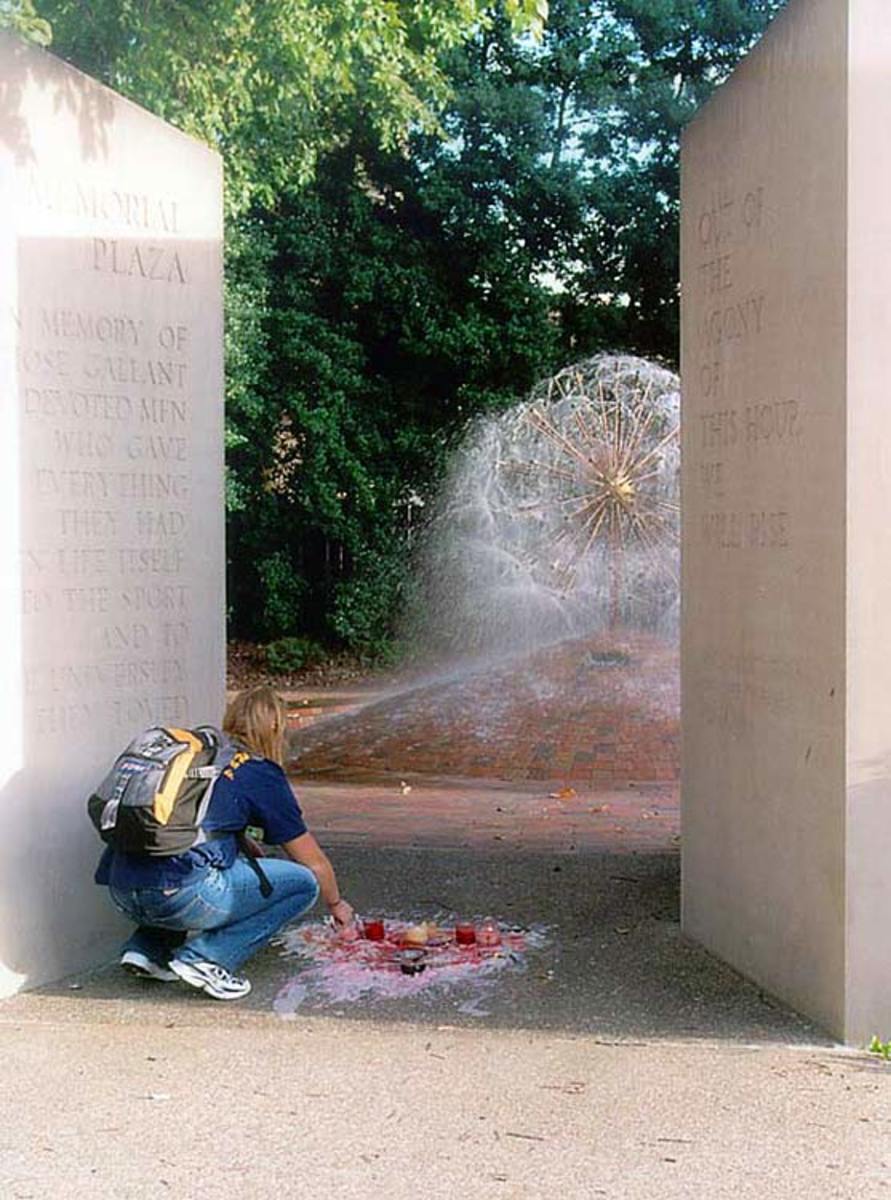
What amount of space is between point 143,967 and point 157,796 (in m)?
0.73

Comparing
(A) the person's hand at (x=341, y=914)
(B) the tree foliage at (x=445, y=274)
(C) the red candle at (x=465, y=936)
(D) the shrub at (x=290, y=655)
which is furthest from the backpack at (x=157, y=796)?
(D) the shrub at (x=290, y=655)

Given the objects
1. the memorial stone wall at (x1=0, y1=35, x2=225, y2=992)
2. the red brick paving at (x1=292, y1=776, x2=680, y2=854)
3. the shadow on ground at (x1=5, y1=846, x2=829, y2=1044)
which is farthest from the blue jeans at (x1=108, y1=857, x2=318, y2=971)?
the red brick paving at (x1=292, y1=776, x2=680, y2=854)

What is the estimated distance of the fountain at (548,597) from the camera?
13.5 meters

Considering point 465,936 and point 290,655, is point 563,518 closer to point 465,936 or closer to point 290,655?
point 290,655

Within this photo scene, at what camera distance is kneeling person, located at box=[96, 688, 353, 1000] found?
5094mm

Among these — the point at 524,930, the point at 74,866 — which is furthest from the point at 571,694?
the point at 74,866

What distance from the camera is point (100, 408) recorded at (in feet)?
18.4

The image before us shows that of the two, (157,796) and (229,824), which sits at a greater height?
(157,796)

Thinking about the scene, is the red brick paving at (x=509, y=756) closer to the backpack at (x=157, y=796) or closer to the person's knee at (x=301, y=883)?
the person's knee at (x=301, y=883)

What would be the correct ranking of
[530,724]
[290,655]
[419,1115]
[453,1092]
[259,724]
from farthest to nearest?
1. [290,655]
2. [530,724]
3. [259,724]
4. [453,1092]
5. [419,1115]

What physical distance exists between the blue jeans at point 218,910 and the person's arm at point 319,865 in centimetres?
9

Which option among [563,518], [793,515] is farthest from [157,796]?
[563,518]

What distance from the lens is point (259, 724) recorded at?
212 inches

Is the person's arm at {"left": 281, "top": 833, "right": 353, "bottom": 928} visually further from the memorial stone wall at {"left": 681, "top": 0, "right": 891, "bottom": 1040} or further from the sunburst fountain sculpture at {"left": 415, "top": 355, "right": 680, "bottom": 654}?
the sunburst fountain sculpture at {"left": 415, "top": 355, "right": 680, "bottom": 654}
